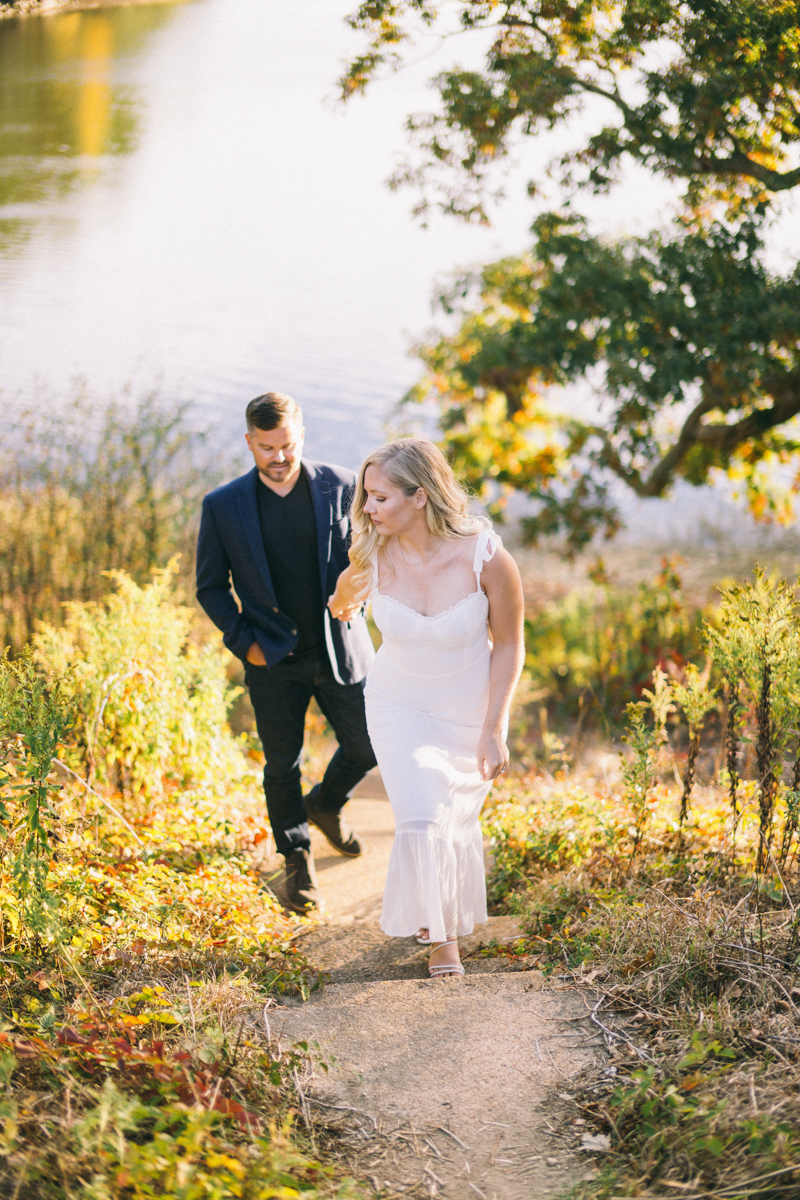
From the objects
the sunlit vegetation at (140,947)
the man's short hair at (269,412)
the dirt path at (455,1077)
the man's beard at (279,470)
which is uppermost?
the man's short hair at (269,412)

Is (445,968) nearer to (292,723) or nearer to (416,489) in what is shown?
(292,723)

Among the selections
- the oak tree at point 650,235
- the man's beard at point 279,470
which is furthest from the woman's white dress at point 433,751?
the oak tree at point 650,235

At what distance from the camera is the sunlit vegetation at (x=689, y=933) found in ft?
6.43

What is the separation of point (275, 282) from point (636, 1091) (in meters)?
16.5

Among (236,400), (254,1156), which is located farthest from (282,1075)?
(236,400)

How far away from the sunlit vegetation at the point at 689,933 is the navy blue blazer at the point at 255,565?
1299 millimetres

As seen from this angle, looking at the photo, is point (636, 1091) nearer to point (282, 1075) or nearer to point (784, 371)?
point (282, 1075)

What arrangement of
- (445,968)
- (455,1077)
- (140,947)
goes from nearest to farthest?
(455,1077) < (140,947) < (445,968)

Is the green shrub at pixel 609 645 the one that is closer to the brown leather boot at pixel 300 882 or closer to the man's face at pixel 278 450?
the brown leather boot at pixel 300 882

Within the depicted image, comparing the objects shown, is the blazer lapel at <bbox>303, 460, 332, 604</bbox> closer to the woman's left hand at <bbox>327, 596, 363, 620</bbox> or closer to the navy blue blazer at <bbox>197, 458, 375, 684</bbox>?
the navy blue blazer at <bbox>197, 458, 375, 684</bbox>

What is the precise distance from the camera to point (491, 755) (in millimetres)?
3328

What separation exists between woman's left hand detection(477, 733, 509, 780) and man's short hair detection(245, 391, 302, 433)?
1.53 metres

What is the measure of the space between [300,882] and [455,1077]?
180cm

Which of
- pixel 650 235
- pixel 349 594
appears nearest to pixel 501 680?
pixel 349 594
